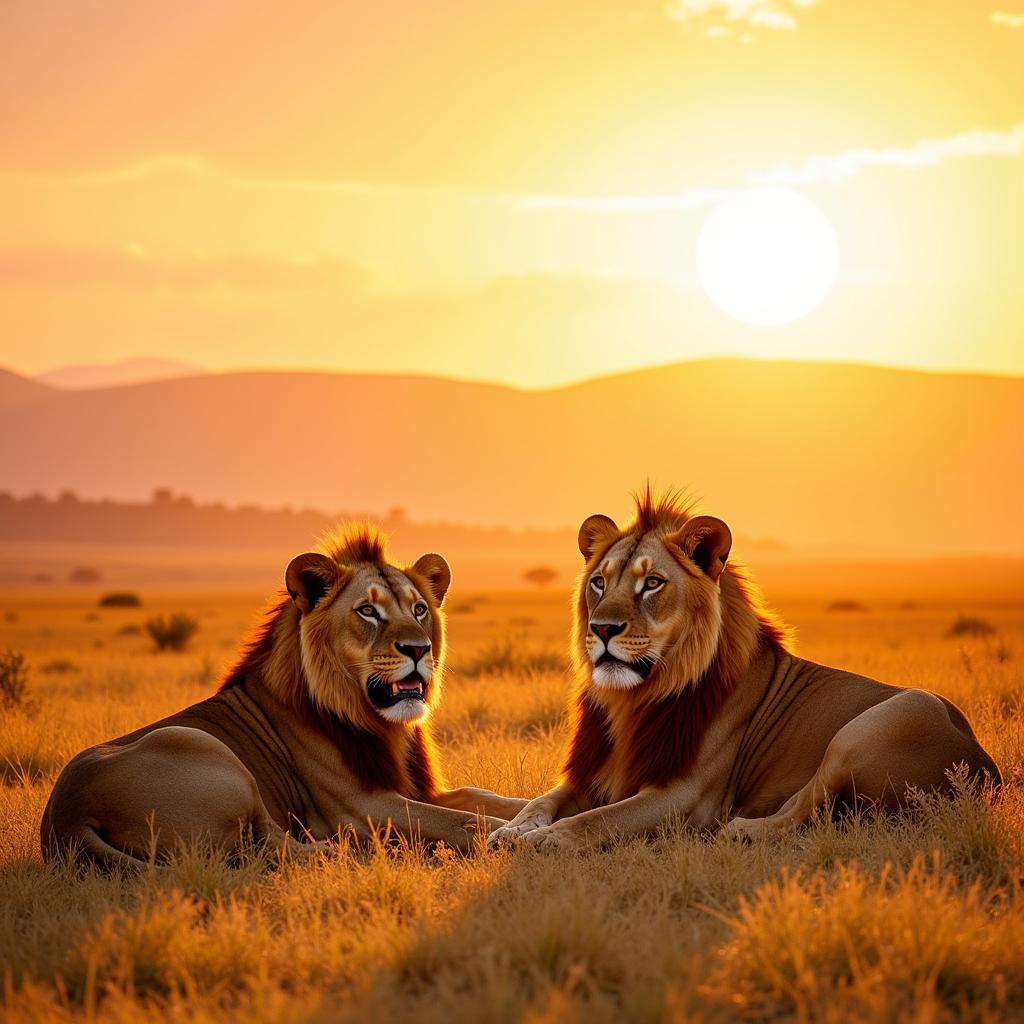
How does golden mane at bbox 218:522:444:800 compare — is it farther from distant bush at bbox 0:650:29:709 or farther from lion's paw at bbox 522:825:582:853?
distant bush at bbox 0:650:29:709

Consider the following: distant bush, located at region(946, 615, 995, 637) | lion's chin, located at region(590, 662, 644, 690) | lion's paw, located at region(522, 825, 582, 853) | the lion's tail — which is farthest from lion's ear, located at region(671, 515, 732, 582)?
distant bush, located at region(946, 615, 995, 637)

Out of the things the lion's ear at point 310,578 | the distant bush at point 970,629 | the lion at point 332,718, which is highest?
the lion's ear at point 310,578

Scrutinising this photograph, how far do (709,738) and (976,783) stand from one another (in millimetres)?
1480

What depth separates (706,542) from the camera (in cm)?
813

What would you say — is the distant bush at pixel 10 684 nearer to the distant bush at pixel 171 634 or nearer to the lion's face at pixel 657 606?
the lion's face at pixel 657 606

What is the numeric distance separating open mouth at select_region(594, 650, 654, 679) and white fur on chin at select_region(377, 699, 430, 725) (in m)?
1.07

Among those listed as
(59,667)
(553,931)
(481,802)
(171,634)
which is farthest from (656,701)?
(171,634)

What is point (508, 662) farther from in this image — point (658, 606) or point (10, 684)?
point (658, 606)

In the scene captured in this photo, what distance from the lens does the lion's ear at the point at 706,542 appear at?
8.04 meters

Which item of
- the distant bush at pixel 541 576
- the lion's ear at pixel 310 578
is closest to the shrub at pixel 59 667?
the lion's ear at pixel 310 578

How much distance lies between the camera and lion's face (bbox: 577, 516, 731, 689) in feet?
25.9

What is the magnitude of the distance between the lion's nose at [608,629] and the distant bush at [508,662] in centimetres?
1099

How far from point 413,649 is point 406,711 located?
1.20 feet

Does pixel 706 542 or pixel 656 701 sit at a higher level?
pixel 706 542
